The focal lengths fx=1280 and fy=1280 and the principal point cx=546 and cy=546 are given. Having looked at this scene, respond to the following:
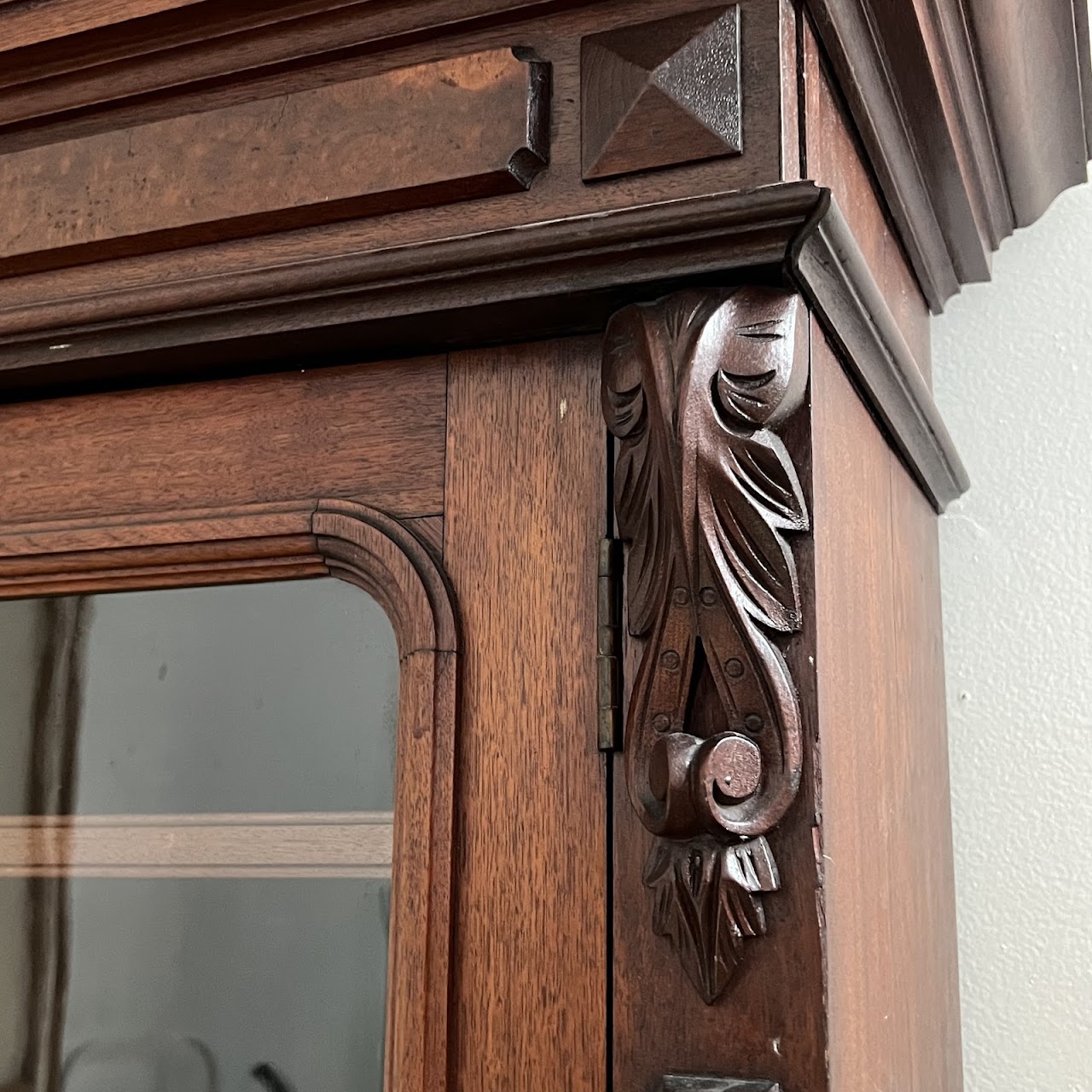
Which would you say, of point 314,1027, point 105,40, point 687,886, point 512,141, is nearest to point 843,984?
point 687,886

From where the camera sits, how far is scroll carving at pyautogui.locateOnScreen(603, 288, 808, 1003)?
442 mm

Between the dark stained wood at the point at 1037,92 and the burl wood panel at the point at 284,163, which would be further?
the dark stained wood at the point at 1037,92

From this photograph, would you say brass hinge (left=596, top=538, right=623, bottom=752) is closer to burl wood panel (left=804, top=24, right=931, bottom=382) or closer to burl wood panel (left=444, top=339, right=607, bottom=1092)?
burl wood panel (left=444, top=339, right=607, bottom=1092)

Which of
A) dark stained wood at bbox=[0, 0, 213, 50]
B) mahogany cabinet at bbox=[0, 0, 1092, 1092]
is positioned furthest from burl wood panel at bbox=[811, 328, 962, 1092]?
dark stained wood at bbox=[0, 0, 213, 50]

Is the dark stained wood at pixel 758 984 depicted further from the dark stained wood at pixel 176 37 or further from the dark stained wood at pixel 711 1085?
the dark stained wood at pixel 176 37

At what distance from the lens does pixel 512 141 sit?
19.5 inches

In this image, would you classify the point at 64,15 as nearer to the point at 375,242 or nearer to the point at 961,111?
the point at 375,242

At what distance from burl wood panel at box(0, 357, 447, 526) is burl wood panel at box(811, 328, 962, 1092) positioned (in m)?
0.17

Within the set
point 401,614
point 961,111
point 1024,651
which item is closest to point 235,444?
point 401,614

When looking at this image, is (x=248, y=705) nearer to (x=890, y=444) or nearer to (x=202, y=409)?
(x=202, y=409)

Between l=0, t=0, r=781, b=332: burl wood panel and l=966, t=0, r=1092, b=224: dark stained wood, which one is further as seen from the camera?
l=966, t=0, r=1092, b=224: dark stained wood

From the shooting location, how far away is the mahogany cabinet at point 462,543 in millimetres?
459

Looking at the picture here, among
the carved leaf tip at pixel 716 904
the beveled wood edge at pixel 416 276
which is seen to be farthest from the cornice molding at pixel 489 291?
the carved leaf tip at pixel 716 904

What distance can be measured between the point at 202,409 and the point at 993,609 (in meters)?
0.51
